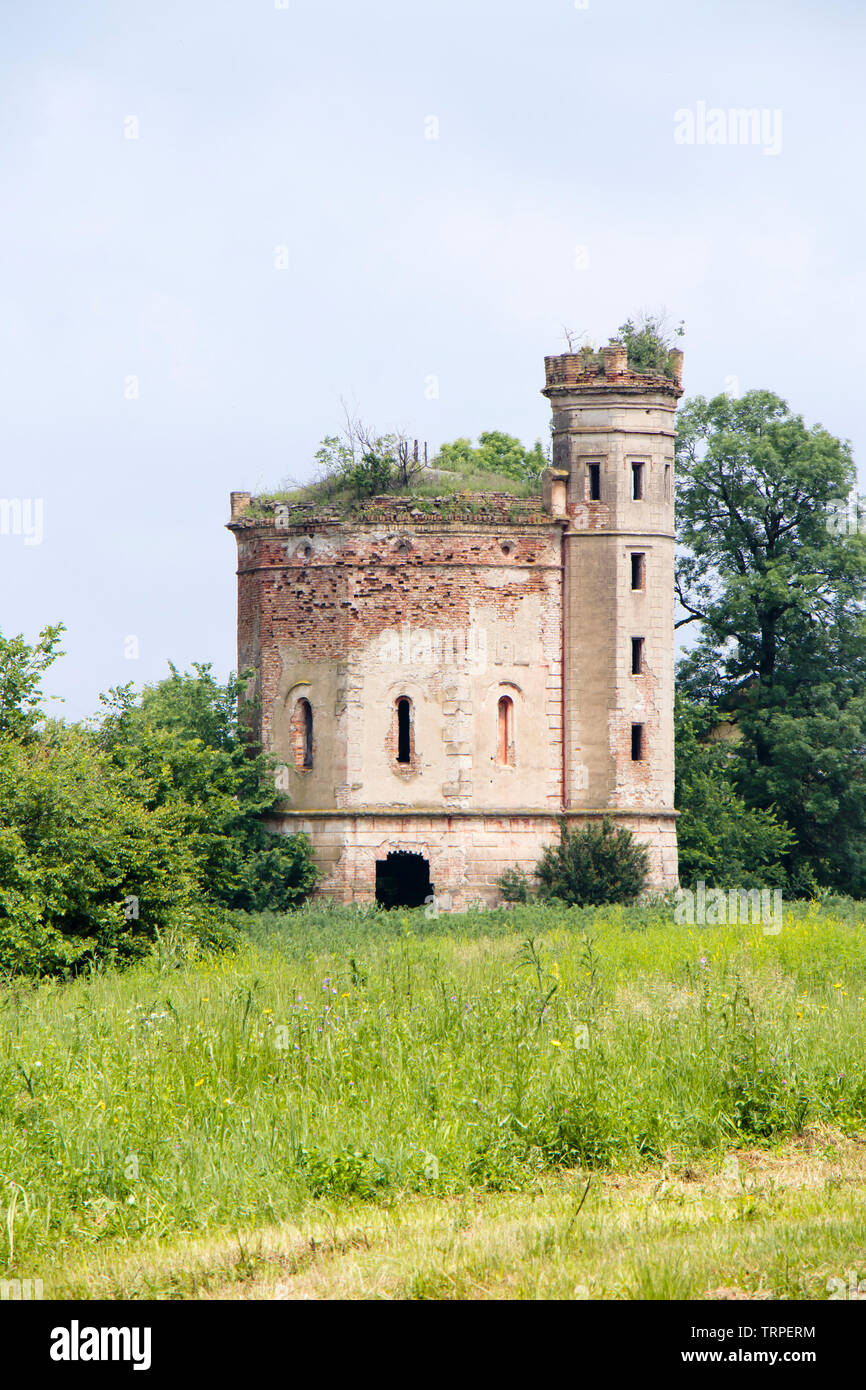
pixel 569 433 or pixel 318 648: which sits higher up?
pixel 569 433

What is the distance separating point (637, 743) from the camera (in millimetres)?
34375

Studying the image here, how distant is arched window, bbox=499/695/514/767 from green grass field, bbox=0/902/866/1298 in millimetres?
18873

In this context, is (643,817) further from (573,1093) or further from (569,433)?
(573,1093)

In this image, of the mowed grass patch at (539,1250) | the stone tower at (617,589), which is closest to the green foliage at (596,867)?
the stone tower at (617,589)

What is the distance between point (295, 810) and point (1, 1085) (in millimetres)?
22838

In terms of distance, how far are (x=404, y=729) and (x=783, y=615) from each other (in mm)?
12080

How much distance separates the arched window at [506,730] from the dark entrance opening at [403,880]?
8.67ft

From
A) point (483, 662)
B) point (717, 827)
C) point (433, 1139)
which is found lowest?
point (433, 1139)

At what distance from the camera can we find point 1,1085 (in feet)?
36.7

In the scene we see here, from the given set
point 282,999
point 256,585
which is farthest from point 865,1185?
point 256,585

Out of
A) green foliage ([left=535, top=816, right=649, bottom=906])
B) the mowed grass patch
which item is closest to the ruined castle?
green foliage ([left=535, top=816, right=649, bottom=906])

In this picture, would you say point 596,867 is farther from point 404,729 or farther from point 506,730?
point 404,729

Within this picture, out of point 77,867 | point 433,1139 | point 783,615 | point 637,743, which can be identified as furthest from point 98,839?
point 783,615
